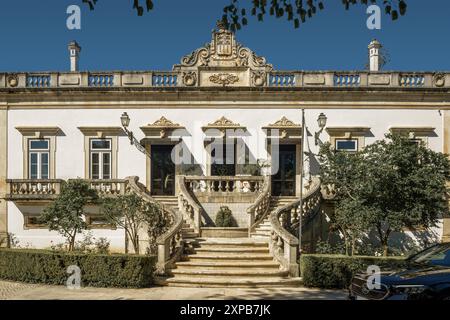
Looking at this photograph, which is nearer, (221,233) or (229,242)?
(229,242)

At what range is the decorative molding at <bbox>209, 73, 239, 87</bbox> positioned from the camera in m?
19.7

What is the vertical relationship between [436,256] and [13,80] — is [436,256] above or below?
below

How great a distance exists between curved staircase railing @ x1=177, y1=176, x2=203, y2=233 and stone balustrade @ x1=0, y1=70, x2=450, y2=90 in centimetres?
485

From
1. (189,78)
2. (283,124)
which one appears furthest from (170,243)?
(189,78)

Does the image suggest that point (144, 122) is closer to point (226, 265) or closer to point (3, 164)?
point (3, 164)

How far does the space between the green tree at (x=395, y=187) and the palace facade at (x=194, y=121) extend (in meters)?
3.49

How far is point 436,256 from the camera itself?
8.78 metres

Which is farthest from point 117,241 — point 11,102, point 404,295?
point 404,295

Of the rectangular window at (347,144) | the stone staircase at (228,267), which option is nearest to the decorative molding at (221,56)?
the rectangular window at (347,144)

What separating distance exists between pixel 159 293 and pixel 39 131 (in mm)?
11388

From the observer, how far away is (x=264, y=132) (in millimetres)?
19594

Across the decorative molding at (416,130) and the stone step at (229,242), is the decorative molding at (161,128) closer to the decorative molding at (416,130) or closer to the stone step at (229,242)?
the stone step at (229,242)

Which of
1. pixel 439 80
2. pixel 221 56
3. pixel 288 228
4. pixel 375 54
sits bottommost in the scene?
pixel 288 228

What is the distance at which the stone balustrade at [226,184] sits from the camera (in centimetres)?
1780
